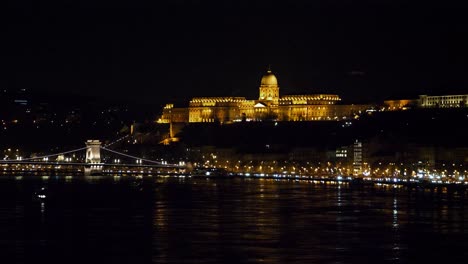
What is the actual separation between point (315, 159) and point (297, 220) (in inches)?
1452

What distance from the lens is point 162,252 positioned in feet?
103

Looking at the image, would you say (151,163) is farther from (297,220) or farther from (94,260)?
(94,260)

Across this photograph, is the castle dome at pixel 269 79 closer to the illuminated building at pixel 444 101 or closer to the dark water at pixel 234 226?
the illuminated building at pixel 444 101

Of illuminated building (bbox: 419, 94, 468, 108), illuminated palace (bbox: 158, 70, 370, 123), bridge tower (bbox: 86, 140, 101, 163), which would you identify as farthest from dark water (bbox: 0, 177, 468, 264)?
illuminated palace (bbox: 158, 70, 370, 123)

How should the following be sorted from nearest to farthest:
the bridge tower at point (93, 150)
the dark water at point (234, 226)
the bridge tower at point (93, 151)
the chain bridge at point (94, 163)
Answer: the dark water at point (234, 226) → the chain bridge at point (94, 163) → the bridge tower at point (93, 151) → the bridge tower at point (93, 150)

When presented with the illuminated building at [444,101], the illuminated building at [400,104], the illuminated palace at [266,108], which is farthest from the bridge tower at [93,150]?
the illuminated building at [444,101]

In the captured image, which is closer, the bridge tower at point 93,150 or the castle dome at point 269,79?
the bridge tower at point 93,150

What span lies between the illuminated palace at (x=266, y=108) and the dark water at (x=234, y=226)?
35.8 meters

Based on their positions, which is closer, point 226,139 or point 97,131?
point 226,139

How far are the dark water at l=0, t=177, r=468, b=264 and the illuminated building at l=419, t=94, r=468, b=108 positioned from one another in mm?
29059

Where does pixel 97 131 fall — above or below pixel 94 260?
above

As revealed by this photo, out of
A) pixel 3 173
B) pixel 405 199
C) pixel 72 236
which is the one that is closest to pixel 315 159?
pixel 3 173

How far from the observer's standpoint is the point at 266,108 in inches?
3674

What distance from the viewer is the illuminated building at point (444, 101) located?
8200 centimetres
